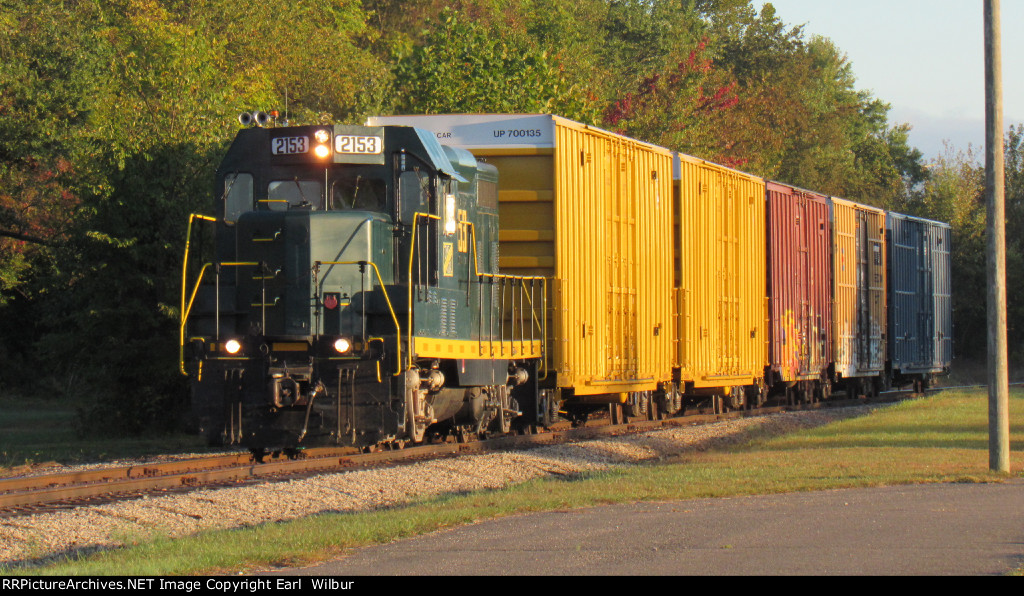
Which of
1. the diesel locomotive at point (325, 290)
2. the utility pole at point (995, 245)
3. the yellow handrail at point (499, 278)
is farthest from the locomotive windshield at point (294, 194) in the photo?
the utility pole at point (995, 245)

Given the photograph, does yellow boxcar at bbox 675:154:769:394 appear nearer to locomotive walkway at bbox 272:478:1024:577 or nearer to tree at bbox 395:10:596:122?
locomotive walkway at bbox 272:478:1024:577

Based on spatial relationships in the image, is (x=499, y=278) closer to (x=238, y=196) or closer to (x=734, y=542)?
(x=238, y=196)

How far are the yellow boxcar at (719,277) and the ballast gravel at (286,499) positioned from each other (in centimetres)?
356

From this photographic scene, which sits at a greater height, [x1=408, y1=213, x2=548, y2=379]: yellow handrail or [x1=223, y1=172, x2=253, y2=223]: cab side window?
[x1=223, y1=172, x2=253, y2=223]: cab side window

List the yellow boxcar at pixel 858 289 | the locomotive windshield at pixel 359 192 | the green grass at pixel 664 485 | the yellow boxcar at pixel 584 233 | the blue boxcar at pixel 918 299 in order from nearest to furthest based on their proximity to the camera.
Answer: the green grass at pixel 664 485 < the locomotive windshield at pixel 359 192 < the yellow boxcar at pixel 584 233 < the yellow boxcar at pixel 858 289 < the blue boxcar at pixel 918 299

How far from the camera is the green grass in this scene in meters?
8.92

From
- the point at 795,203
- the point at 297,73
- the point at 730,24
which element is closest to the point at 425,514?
the point at 795,203

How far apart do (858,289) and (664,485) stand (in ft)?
61.1

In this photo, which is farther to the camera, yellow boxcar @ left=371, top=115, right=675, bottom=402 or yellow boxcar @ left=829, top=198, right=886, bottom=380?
yellow boxcar @ left=829, top=198, right=886, bottom=380

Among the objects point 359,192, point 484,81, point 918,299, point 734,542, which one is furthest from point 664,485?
point 918,299

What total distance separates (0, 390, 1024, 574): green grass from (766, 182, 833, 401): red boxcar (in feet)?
11.6

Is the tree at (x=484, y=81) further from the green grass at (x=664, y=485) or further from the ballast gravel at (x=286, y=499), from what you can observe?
the ballast gravel at (x=286, y=499)

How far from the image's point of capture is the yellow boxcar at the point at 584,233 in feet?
55.9

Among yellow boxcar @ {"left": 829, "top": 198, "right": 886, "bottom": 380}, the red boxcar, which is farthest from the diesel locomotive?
yellow boxcar @ {"left": 829, "top": 198, "right": 886, "bottom": 380}
